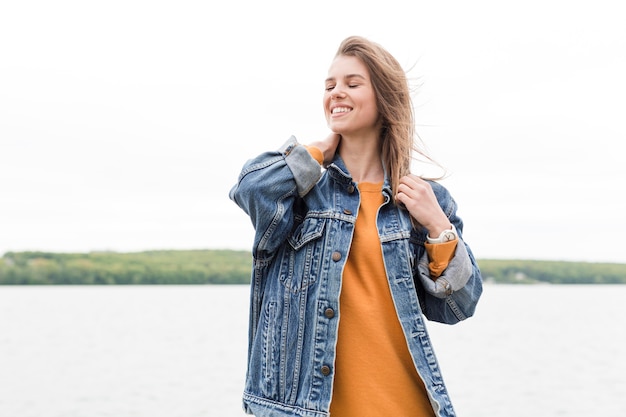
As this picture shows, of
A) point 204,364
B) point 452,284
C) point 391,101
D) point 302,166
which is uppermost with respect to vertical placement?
point 391,101

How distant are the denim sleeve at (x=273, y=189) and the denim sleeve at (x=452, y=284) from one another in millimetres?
551

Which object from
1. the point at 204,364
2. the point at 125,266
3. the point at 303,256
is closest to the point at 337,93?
the point at 303,256

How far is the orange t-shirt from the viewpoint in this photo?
2.70 metres

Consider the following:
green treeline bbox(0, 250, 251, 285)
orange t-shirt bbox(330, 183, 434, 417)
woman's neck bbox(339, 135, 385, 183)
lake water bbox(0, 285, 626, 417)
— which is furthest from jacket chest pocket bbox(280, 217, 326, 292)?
green treeline bbox(0, 250, 251, 285)

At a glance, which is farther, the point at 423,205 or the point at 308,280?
the point at 423,205

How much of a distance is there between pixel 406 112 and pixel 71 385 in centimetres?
1510

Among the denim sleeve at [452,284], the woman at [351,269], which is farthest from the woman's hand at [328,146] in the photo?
the denim sleeve at [452,284]

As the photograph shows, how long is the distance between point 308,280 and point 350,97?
2.43 feet

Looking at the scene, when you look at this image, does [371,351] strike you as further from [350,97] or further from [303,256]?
[350,97]

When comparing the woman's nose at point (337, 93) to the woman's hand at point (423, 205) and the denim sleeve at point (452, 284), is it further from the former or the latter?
the denim sleeve at point (452, 284)

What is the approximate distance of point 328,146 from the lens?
3.00 meters

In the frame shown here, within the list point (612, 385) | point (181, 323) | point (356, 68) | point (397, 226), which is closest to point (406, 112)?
point (356, 68)

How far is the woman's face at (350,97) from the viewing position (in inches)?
114

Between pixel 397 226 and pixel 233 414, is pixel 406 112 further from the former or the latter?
pixel 233 414
